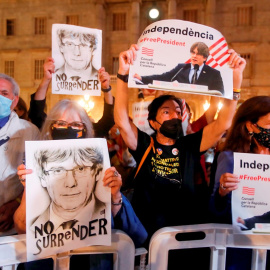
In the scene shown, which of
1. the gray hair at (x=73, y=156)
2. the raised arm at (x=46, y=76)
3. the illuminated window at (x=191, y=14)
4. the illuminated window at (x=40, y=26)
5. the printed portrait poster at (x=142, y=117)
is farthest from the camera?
the illuminated window at (x=40, y=26)

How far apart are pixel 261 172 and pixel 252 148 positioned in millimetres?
542

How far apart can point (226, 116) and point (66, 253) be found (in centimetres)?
155

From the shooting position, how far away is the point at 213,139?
7.63ft

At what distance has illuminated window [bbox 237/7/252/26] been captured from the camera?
20.5m

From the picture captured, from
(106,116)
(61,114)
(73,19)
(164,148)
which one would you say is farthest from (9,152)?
(73,19)

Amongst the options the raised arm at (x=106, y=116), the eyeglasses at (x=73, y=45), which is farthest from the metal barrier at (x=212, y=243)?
the eyeglasses at (x=73, y=45)

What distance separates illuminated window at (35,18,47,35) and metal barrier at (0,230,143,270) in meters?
23.7

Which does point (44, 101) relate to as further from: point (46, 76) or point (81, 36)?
point (81, 36)

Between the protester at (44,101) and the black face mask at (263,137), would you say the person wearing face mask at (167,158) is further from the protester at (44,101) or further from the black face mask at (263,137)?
the protester at (44,101)

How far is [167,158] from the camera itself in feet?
7.59

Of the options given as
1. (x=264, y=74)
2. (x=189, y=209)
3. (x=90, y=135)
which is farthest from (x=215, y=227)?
(x=264, y=74)

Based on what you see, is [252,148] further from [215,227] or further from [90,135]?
[90,135]

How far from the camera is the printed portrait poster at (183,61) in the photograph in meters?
2.09

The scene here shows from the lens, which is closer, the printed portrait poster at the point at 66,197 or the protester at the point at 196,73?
the printed portrait poster at the point at 66,197
